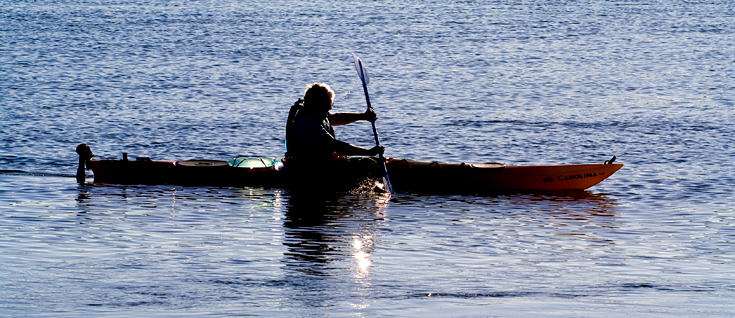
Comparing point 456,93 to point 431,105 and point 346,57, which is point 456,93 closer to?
point 431,105

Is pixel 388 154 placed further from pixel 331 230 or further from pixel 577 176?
pixel 331 230

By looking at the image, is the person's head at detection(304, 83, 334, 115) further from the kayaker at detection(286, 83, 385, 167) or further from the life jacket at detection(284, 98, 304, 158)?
the life jacket at detection(284, 98, 304, 158)

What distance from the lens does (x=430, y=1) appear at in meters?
55.1

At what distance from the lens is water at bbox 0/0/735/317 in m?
7.89

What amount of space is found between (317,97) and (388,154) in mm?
6261

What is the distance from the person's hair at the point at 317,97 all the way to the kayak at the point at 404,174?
1.21 meters

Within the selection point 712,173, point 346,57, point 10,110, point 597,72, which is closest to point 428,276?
point 712,173

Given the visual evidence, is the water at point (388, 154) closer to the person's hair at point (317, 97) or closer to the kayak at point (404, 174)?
the kayak at point (404, 174)

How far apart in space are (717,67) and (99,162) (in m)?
22.7

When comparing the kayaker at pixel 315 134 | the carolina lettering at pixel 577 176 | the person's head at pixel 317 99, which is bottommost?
the carolina lettering at pixel 577 176

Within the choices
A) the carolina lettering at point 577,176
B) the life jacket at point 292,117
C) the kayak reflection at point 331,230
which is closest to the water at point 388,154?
the kayak reflection at point 331,230

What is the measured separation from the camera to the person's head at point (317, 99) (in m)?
12.3

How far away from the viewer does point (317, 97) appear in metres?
12.3

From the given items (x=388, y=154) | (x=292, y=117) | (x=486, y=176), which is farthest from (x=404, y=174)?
(x=388, y=154)
